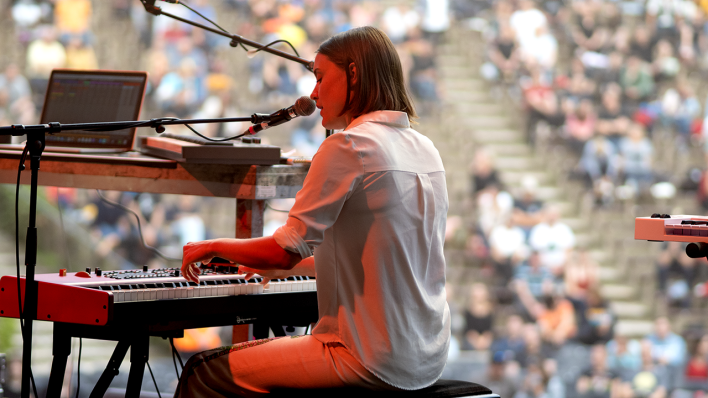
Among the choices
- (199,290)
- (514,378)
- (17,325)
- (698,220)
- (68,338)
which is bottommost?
(514,378)

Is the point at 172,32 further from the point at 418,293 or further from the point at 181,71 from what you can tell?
the point at 418,293

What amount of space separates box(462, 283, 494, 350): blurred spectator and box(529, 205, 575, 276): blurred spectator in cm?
58

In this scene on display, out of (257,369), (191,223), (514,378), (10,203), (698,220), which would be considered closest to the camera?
(257,369)

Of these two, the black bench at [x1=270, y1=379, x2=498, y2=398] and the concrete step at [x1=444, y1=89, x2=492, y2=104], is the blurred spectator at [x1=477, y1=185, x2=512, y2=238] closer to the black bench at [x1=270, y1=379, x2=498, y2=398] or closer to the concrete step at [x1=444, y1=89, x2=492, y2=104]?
the concrete step at [x1=444, y1=89, x2=492, y2=104]

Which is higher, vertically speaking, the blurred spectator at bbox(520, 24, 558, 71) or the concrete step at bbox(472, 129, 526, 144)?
the blurred spectator at bbox(520, 24, 558, 71)

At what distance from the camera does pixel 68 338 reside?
6.29 ft

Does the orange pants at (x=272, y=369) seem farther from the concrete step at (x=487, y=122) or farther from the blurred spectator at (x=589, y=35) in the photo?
the blurred spectator at (x=589, y=35)

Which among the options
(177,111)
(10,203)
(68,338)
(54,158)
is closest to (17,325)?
(10,203)

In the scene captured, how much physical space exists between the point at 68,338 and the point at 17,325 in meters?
2.31

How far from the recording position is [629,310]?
20.0ft

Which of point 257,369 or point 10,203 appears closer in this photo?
point 257,369

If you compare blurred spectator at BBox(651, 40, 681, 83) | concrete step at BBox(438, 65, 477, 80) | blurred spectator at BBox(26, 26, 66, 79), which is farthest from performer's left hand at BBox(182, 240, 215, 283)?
blurred spectator at BBox(651, 40, 681, 83)

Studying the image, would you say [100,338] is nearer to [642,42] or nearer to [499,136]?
[499,136]

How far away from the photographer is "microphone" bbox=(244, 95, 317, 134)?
1.88m
